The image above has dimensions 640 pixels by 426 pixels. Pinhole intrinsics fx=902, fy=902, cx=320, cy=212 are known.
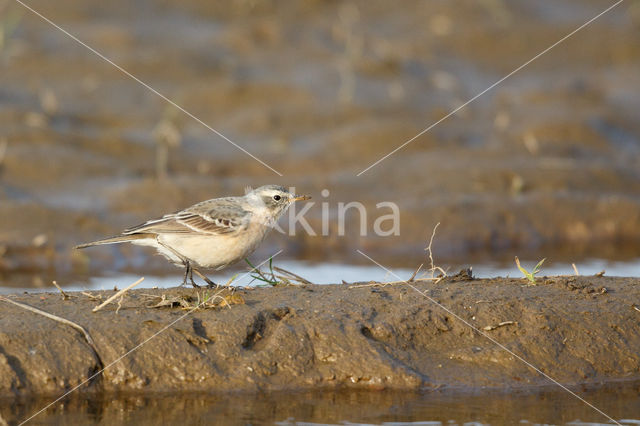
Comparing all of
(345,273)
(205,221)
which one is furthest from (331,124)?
(205,221)

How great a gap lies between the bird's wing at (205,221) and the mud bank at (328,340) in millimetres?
688

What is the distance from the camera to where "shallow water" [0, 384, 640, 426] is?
586 cm

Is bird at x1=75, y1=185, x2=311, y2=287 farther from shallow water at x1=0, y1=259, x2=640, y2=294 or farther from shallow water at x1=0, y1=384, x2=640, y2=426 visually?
shallow water at x1=0, y1=259, x2=640, y2=294

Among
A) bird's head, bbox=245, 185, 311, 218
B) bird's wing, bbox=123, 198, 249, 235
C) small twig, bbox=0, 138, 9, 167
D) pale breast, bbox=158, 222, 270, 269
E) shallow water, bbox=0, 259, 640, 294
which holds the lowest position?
shallow water, bbox=0, 259, 640, 294

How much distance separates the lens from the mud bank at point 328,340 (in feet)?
20.5

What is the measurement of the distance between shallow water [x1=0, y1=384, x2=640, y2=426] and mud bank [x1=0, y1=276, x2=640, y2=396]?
0.11 meters

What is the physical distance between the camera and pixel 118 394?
6191 millimetres

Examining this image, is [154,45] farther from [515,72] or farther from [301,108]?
[515,72]

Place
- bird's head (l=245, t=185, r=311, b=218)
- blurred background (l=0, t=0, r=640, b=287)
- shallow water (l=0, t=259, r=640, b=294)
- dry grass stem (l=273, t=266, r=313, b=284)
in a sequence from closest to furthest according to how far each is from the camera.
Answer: dry grass stem (l=273, t=266, r=313, b=284) < bird's head (l=245, t=185, r=311, b=218) < shallow water (l=0, t=259, r=640, b=294) < blurred background (l=0, t=0, r=640, b=287)

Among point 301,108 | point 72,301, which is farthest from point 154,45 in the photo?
point 72,301

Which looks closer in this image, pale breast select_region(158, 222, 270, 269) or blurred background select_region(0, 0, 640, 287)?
pale breast select_region(158, 222, 270, 269)

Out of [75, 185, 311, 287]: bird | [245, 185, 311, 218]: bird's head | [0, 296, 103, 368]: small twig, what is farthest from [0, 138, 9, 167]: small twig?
[0, 296, 103, 368]: small twig

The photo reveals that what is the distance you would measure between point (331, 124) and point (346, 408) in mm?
9559

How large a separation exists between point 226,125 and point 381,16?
5418mm
